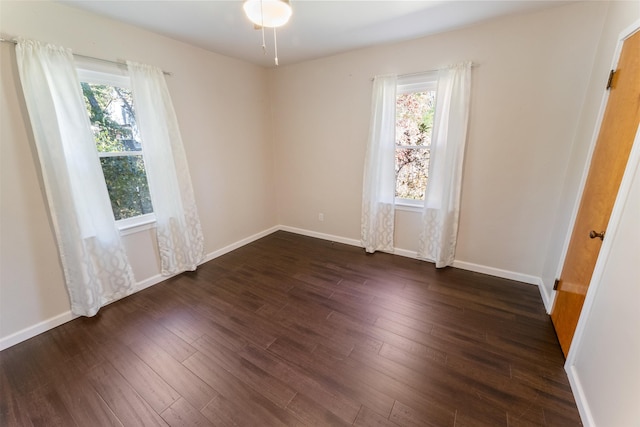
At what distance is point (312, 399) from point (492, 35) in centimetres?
338

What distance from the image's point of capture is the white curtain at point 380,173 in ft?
9.82

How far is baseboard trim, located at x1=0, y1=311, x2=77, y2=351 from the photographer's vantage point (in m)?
1.92

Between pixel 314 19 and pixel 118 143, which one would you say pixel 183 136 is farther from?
pixel 314 19

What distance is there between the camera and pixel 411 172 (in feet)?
10.5

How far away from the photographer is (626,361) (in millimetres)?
1115

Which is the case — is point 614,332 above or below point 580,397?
above

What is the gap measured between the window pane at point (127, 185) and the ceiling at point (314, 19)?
124 cm

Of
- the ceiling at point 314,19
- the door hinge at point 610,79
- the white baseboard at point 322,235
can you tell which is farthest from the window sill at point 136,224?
the door hinge at point 610,79

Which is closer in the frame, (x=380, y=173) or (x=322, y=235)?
(x=380, y=173)

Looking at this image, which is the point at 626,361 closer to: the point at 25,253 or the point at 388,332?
the point at 388,332

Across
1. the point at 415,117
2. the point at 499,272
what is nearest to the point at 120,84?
the point at 415,117

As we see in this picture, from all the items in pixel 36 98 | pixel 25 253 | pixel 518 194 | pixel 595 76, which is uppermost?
pixel 595 76

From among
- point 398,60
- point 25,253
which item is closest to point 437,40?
point 398,60

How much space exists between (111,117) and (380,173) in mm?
2895
